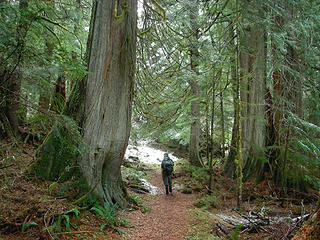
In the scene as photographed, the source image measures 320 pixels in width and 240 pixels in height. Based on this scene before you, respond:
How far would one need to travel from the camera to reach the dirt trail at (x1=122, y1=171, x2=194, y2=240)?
4.37m

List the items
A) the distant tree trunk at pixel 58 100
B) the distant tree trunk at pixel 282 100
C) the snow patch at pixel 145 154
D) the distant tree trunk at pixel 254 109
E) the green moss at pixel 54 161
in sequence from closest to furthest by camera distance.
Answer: the green moss at pixel 54 161 < the distant tree trunk at pixel 58 100 < the distant tree trunk at pixel 282 100 < the distant tree trunk at pixel 254 109 < the snow patch at pixel 145 154

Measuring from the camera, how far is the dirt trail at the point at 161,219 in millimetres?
4371

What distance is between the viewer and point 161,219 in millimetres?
5488

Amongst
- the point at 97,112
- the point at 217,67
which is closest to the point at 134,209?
the point at 97,112

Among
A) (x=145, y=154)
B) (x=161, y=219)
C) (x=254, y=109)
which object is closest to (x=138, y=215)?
(x=161, y=219)

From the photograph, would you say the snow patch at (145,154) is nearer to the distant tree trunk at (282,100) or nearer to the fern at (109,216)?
the distant tree trunk at (282,100)

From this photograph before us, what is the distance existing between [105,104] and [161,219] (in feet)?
11.2

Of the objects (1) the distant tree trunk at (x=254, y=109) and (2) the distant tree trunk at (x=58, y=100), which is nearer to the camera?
(2) the distant tree trunk at (x=58, y=100)

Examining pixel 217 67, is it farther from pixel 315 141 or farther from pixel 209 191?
pixel 209 191

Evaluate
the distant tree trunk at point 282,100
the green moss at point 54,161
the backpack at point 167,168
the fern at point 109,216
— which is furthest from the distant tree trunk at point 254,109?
the green moss at point 54,161

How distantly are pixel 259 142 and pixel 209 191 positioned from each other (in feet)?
9.95

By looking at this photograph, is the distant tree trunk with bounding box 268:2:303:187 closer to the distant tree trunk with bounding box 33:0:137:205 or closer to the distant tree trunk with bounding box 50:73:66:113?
the distant tree trunk with bounding box 33:0:137:205

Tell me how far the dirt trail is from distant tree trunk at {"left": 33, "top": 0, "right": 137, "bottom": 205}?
30.5 inches

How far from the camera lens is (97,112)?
4941 millimetres
